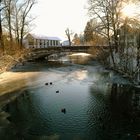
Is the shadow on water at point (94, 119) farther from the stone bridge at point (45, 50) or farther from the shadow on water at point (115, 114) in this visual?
the stone bridge at point (45, 50)

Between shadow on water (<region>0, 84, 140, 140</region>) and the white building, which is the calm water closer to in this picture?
shadow on water (<region>0, 84, 140, 140</region>)

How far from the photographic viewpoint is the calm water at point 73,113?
12430mm

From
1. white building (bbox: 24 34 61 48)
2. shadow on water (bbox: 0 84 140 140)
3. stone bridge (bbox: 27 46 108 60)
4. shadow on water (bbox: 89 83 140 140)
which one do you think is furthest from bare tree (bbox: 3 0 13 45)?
white building (bbox: 24 34 61 48)

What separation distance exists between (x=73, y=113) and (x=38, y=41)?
74.1m

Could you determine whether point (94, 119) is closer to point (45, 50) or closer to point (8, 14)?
point (8, 14)

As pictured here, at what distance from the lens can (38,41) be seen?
87.4m

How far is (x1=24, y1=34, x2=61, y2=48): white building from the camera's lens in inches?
3133

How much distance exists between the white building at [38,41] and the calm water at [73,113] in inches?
2234

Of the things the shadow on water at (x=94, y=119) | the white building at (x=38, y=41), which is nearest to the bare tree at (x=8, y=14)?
the shadow on water at (x=94, y=119)

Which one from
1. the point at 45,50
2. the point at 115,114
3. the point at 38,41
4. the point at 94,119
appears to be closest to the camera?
the point at 94,119

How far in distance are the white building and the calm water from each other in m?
56.7

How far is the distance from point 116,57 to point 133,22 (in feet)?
20.4

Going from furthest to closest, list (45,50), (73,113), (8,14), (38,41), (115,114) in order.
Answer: (38,41), (45,50), (8,14), (73,113), (115,114)

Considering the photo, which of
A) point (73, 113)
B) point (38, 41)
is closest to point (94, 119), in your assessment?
point (73, 113)
